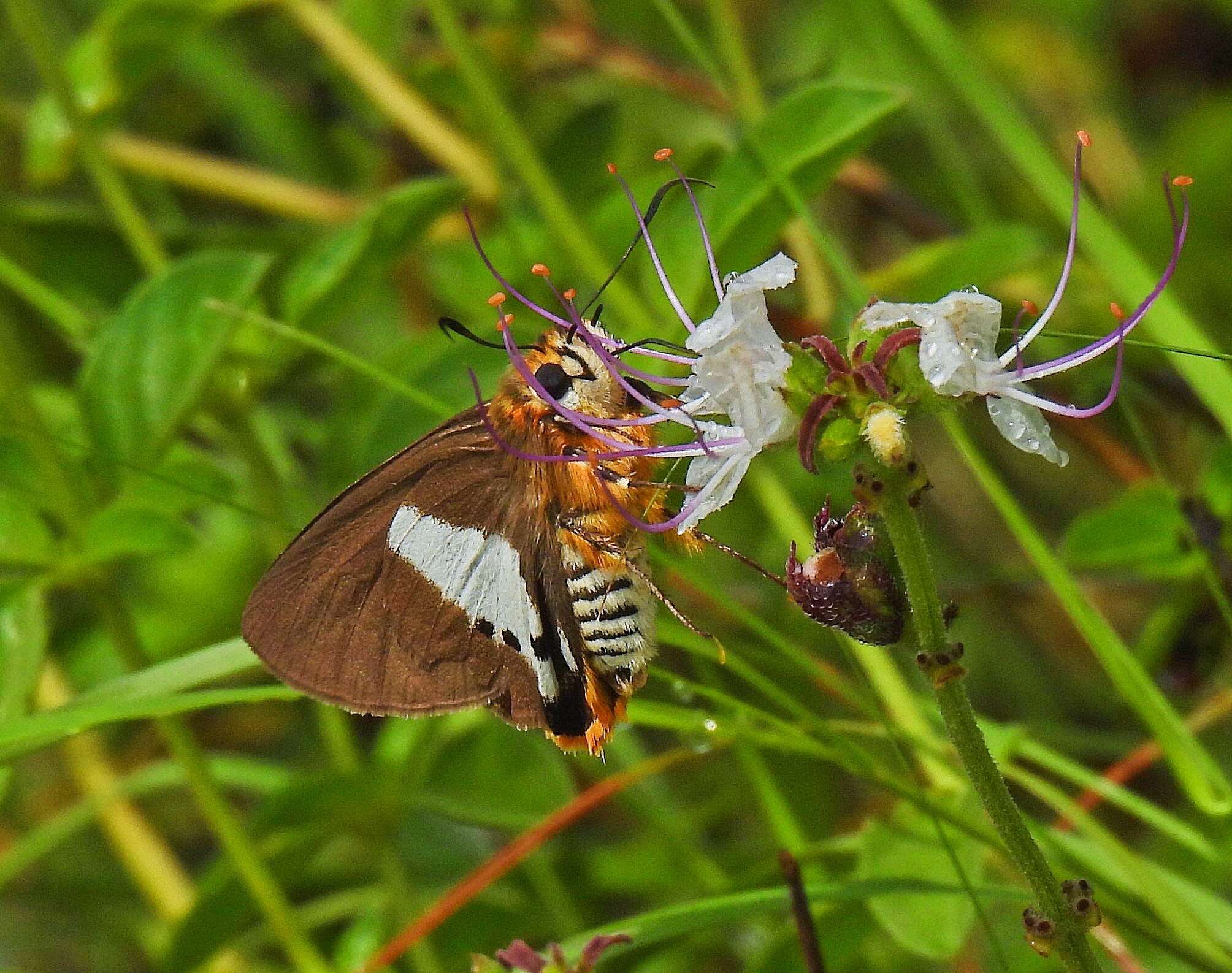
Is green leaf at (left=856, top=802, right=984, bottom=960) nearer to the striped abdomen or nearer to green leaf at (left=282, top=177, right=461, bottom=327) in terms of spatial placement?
the striped abdomen

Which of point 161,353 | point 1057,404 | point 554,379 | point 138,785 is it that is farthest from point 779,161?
point 138,785

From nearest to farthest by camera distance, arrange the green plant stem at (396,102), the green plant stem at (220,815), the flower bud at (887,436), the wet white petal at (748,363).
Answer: the flower bud at (887,436), the wet white petal at (748,363), the green plant stem at (220,815), the green plant stem at (396,102)

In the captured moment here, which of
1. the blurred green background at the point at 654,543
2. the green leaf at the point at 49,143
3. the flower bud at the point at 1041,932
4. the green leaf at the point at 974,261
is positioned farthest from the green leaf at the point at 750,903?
the green leaf at the point at 49,143

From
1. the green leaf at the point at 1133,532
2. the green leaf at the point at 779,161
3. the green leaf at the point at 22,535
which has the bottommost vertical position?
the green leaf at the point at 1133,532

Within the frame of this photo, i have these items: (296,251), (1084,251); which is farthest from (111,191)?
(1084,251)

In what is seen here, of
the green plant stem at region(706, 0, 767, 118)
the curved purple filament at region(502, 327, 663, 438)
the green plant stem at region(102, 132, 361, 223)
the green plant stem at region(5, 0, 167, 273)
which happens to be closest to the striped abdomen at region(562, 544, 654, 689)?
the curved purple filament at region(502, 327, 663, 438)

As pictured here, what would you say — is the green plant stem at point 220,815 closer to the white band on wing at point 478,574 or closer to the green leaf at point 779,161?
the white band on wing at point 478,574

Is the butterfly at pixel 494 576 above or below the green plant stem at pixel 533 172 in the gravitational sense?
below
